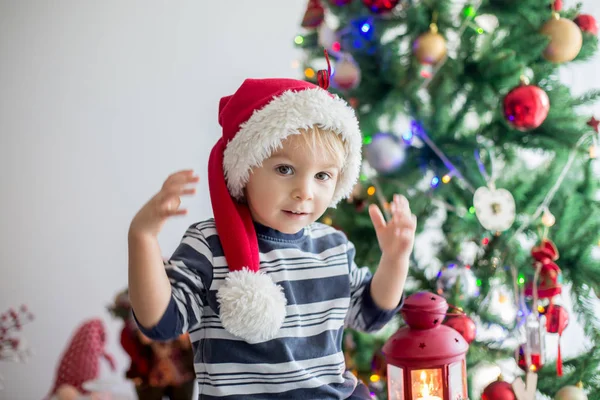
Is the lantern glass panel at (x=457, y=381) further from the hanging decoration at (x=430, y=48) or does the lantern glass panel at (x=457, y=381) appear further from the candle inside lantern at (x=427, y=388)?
the hanging decoration at (x=430, y=48)

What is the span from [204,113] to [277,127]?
1.31 metres

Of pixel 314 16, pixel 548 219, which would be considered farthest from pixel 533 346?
pixel 314 16

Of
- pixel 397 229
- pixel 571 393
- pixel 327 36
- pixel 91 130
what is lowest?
pixel 571 393

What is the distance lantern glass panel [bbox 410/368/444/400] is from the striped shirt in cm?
13

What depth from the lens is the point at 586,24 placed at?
1470 mm

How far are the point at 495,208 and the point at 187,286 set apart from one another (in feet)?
2.61

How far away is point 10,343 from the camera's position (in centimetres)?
168

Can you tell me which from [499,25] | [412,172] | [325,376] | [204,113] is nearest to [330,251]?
[325,376]

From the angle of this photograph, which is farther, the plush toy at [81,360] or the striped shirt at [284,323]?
the plush toy at [81,360]

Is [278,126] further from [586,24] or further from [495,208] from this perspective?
[586,24]

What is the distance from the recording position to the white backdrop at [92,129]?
2.01 meters

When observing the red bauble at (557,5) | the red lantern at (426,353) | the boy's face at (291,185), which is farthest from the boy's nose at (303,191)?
the red bauble at (557,5)

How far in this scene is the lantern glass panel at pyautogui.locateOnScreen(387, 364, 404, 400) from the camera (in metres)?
1.12

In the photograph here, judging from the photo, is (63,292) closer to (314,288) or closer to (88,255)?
(88,255)
